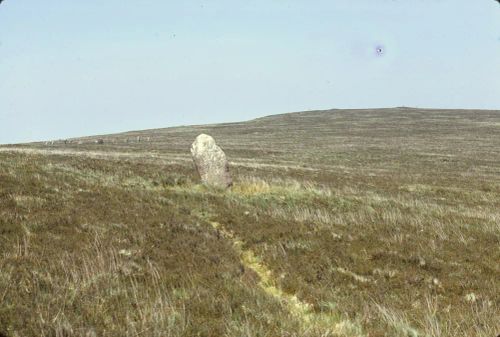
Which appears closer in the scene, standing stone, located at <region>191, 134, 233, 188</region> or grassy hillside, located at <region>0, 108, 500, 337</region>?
grassy hillside, located at <region>0, 108, 500, 337</region>

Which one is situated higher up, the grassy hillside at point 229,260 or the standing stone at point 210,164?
the standing stone at point 210,164

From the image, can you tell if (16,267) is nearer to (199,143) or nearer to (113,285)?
(113,285)

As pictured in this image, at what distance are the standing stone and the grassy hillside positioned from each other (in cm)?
76

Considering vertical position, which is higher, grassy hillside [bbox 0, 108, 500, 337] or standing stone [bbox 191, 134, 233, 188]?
standing stone [bbox 191, 134, 233, 188]

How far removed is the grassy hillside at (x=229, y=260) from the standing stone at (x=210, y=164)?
756mm

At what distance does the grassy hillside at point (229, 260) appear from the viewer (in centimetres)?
788

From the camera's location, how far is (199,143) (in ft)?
87.0

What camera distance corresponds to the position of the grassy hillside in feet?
25.8

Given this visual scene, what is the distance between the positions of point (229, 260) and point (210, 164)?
14087mm

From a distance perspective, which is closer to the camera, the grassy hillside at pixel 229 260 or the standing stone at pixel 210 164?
the grassy hillside at pixel 229 260

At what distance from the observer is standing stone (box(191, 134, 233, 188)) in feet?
83.2

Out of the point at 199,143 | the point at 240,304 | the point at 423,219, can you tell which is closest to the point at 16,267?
the point at 240,304

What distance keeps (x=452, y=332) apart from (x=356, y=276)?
3512mm

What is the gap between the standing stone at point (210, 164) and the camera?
25.4m
